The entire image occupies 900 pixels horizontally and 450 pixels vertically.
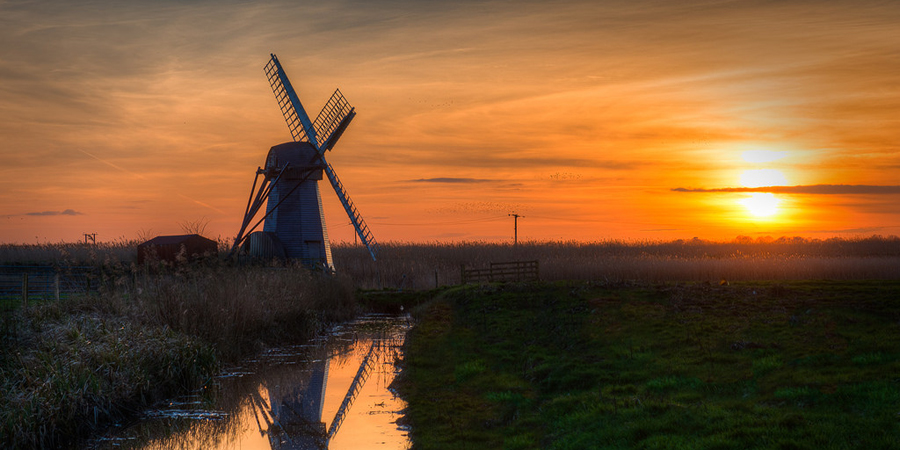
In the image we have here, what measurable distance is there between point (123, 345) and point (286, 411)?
3795 mm

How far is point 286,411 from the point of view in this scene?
44.3 feet

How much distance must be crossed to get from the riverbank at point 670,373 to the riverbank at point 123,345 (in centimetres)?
490

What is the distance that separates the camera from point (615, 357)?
14.5 m

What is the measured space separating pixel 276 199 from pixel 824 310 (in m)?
28.3

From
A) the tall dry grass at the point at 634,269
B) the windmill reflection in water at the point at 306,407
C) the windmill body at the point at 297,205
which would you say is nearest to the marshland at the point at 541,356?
the windmill reflection in water at the point at 306,407

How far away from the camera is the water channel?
11430 millimetres

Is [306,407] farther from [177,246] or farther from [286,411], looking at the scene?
[177,246]

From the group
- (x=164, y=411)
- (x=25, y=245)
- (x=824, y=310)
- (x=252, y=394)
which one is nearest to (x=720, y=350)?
(x=824, y=310)

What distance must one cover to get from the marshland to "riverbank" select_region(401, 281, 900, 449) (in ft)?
0.16

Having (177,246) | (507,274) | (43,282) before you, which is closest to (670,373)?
(507,274)

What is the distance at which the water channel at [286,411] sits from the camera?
11.4 metres

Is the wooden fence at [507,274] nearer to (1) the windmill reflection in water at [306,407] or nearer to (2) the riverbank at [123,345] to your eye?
(2) the riverbank at [123,345]

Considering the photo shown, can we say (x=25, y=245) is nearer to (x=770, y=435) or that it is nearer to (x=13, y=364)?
(x=13, y=364)

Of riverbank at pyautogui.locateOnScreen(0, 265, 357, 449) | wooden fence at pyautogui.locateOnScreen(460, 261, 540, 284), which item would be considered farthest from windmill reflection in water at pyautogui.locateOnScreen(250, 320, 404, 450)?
wooden fence at pyautogui.locateOnScreen(460, 261, 540, 284)
